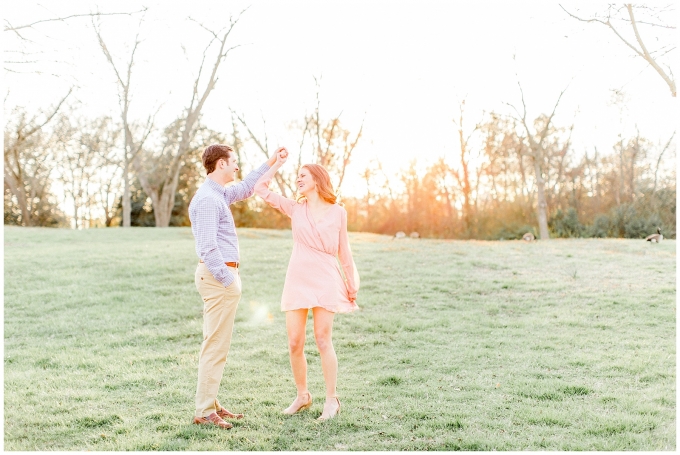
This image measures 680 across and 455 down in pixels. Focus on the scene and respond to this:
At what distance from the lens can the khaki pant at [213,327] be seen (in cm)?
483

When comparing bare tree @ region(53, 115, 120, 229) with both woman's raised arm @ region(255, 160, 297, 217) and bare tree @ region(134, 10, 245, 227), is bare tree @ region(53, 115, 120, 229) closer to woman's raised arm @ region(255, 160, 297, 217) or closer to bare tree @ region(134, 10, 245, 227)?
bare tree @ region(134, 10, 245, 227)

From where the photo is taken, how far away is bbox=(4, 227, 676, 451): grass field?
4.93 meters

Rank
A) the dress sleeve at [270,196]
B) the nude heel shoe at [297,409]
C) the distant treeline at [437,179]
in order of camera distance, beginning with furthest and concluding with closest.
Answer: the distant treeline at [437,179]
the nude heel shoe at [297,409]
the dress sleeve at [270,196]

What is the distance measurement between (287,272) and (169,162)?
32.2 meters

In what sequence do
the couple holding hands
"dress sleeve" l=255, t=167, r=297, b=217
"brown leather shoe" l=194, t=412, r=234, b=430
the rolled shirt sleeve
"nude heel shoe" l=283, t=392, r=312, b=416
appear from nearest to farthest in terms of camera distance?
the rolled shirt sleeve
the couple holding hands
"brown leather shoe" l=194, t=412, r=234, b=430
"dress sleeve" l=255, t=167, r=297, b=217
"nude heel shoe" l=283, t=392, r=312, b=416

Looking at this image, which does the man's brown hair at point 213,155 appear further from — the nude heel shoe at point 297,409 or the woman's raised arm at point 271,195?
the nude heel shoe at point 297,409

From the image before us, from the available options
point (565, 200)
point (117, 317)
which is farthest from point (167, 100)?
point (117, 317)

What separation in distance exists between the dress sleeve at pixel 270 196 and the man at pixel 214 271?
0.27m

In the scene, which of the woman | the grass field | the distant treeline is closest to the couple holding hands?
the woman

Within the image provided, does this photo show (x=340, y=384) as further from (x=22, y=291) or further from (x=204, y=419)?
(x=22, y=291)

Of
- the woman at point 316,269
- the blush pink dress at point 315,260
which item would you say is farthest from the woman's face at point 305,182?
the blush pink dress at point 315,260

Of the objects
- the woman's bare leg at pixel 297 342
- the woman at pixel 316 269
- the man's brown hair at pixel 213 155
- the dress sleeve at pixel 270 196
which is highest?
the man's brown hair at pixel 213 155

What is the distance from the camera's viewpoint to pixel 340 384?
21.3 ft

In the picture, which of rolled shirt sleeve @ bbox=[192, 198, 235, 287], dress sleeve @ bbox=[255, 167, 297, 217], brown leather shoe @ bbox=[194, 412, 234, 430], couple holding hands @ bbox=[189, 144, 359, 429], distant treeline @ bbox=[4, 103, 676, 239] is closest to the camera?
rolled shirt sleeve @ bbox=[192, 198, 235, 287]
